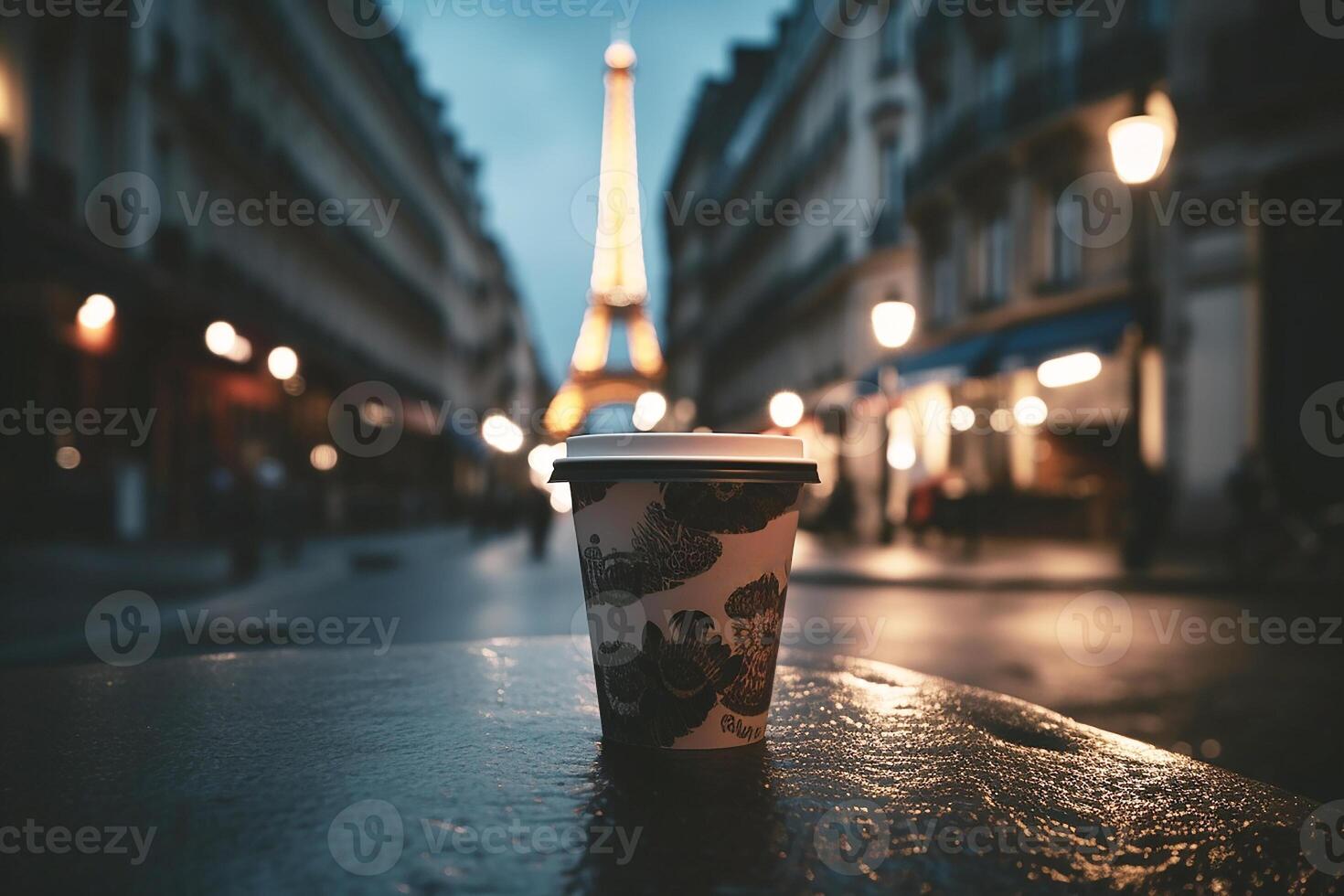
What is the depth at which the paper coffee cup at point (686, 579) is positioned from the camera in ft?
7.18

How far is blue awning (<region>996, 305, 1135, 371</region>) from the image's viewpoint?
58.8ft

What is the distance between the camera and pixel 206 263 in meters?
19.7

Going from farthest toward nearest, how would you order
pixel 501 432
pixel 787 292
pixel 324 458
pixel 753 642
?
pixel 787 292
pixel 501 432
pixel 324 458
pixel 753 642

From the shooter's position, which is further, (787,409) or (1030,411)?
(1030,411)

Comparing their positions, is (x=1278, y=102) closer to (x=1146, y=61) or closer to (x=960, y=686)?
(x=1146, y=61)

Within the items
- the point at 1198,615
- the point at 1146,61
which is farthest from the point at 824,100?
the point at 1198,615

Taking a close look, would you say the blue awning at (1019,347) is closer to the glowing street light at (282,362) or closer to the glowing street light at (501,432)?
the glowing street light at (282,362)

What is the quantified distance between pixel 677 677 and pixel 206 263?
19836mm

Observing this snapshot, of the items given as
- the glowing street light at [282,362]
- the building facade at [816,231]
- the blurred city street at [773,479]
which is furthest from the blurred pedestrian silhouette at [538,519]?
the building facade at [816,231]

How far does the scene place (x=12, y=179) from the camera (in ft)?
43.5

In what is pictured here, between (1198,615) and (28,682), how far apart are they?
921cm

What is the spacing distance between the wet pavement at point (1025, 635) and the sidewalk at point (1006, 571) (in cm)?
12

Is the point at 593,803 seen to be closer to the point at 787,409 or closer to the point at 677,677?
the point at 677,677

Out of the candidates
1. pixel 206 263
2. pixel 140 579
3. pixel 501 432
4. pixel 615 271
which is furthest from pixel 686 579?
pixel 615 271
